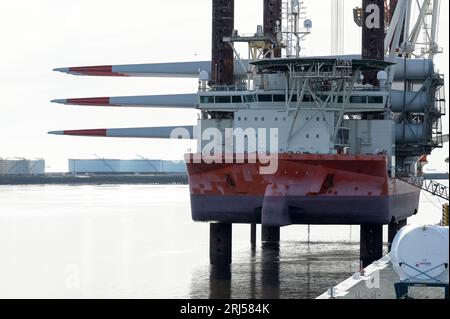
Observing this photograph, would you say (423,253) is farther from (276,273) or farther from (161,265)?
(161,265)

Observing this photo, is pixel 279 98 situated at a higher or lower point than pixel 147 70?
lower

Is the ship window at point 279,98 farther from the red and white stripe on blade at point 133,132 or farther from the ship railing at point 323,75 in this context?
the red and white stripe on blade at point 133,132

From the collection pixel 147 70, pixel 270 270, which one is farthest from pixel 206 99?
pixel 147 70

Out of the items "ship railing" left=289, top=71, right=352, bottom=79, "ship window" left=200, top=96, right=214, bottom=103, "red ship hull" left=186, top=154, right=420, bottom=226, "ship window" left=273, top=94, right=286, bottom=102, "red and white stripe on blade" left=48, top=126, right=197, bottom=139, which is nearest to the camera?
"red ship hull" left=186, top=154, right=420, bottom=226

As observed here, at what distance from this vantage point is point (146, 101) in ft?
342

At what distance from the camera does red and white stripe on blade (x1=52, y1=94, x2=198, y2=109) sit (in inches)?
4058

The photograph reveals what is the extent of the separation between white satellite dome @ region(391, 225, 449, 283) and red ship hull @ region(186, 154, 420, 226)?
24572 millimetres

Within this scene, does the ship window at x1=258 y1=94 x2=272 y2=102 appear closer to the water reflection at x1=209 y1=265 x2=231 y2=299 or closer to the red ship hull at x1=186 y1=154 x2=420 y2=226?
the red ship hull at x1=186 y1=154 x2=420 y2=226

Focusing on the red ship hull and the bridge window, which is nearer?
the red ship hull

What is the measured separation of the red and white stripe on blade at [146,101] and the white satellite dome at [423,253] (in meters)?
69.1

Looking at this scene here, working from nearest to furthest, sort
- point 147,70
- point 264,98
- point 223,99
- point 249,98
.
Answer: point 264,98
point 249,98
point 223,99
point 147,70

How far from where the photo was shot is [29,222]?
13712 centimetres

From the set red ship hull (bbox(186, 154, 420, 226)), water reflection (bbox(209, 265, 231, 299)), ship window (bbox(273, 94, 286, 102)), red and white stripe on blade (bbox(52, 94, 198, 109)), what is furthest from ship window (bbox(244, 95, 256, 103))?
red and white stripe on blade (bbox(52, 94, 198, 109))

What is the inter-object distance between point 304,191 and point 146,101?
47.0 metres
